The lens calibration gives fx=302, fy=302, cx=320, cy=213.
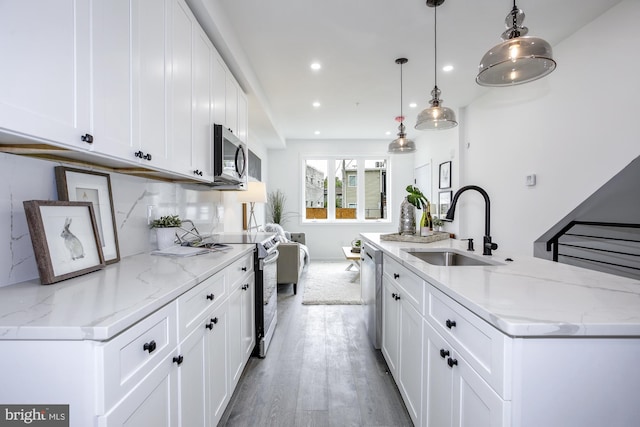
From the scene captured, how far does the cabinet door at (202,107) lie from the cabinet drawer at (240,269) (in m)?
0.67

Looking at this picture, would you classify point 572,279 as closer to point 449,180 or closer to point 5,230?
point 5,230

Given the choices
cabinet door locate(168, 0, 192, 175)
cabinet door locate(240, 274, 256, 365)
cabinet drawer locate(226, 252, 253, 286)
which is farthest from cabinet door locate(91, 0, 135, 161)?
cabinet door locate(240, 274, 256, 365)

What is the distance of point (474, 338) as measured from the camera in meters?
0.95

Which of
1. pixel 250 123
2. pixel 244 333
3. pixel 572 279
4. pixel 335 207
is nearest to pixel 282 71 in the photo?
pixel 250 123

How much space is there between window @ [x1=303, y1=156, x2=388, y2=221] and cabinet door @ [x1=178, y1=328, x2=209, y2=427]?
19.8 feet

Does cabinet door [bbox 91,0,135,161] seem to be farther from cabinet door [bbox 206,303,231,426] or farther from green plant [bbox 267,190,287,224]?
green plant [bbox 267,190,287,224]

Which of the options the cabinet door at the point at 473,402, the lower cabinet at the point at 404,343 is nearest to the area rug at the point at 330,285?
the lower cabinet at the point at 404,343

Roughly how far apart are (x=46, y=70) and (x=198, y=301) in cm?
94

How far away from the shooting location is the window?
7.33m

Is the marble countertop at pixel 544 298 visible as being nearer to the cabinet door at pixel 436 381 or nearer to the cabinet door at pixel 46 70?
the cabinet door at pixel 436 381

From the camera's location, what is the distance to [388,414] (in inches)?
70.2

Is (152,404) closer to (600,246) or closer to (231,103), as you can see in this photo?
(231,103)

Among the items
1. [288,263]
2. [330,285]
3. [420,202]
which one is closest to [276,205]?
[330,285]

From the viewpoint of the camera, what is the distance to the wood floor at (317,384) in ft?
5.76
